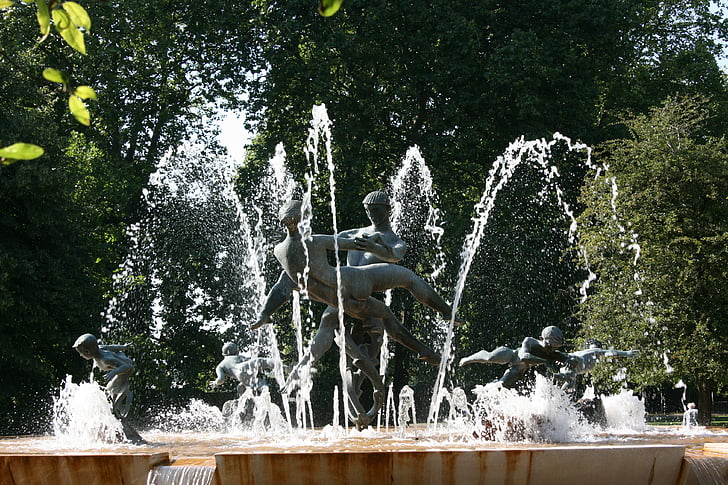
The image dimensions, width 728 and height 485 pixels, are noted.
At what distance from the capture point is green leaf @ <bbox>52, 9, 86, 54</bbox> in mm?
2533

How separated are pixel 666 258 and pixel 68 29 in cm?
1711

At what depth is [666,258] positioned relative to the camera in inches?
716

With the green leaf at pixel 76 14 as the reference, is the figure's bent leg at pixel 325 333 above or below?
below

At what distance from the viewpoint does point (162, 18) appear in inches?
944

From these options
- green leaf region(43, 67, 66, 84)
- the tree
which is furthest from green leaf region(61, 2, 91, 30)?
the tree

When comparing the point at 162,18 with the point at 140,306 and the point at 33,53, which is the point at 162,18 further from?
the point at 140,306

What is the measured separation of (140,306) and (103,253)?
157 cm

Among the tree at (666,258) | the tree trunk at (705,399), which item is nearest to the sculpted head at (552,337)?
the tree at (666,258)

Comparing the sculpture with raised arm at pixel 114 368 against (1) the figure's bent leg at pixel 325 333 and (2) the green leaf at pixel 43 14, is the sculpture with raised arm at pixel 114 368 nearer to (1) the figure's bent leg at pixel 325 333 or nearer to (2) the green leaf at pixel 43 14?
(1) the figure's bent leg at pixel 325 333

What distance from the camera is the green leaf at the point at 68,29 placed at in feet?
8.31

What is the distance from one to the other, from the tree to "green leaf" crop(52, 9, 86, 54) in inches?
645

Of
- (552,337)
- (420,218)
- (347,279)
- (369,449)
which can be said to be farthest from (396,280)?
(420,218)

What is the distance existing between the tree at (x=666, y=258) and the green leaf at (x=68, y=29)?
53.7 feet

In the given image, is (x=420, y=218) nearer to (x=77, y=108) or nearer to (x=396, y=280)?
(x=396, y=280)
